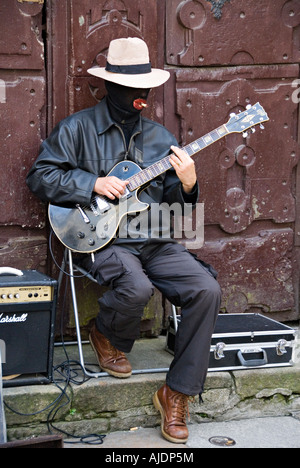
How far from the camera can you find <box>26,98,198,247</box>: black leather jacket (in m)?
3.93

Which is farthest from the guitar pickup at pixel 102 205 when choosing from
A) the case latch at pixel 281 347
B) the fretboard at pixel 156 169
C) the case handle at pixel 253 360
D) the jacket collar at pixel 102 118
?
the case latch at pixel 281 347

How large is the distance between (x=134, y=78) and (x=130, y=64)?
0.10 metres

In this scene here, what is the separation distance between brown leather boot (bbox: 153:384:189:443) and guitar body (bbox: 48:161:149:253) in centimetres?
85

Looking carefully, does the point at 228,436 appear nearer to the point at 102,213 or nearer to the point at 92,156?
the point at 102,213

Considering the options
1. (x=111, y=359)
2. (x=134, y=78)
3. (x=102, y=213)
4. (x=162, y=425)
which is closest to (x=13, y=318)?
(x=111, y=359)

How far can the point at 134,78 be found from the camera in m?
3.99

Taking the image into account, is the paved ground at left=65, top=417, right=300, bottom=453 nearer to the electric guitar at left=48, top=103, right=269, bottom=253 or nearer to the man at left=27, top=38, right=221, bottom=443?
the man at left=27, top=38, right=221, bottom=443

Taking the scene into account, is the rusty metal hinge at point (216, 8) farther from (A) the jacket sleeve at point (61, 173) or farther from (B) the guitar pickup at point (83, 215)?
(B) the guitar pickup at point (83, 215)

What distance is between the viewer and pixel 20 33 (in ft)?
13.6

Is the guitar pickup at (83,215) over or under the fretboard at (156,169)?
under

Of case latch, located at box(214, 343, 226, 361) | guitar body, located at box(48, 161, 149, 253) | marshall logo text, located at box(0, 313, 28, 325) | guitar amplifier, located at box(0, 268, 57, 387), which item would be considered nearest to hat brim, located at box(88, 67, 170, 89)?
guitar body, located at box(48, 161, 149, 253)

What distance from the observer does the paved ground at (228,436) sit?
3.77 m

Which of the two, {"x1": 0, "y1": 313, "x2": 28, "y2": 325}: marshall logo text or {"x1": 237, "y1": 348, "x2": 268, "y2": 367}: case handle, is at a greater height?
{"x1": 0, "y1": 313, "x2": 28, "y2": 325}: marshall logo text
